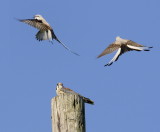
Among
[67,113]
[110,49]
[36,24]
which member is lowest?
[67,113]

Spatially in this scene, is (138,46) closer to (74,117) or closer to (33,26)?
(33,26)

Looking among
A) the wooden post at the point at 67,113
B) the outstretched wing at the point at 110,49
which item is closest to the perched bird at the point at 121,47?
the outstretched wing at the point at 110,49

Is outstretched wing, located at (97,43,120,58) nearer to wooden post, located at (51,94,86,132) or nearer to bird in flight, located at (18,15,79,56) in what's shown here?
bird in flight, located at (18,15,79,56)

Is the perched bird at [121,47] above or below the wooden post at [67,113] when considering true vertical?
above

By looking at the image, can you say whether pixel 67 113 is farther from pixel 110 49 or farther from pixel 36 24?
pixel 36 24

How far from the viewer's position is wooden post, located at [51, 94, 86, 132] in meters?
6.29

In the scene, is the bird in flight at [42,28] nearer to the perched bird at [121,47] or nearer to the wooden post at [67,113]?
the perched bird at [121,47]

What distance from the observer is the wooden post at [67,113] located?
20.6ft

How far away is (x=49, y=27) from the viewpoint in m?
12.2

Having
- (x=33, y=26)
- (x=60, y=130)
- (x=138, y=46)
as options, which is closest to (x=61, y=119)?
(x=60, y=130)

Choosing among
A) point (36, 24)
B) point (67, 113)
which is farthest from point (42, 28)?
point (67, 113)

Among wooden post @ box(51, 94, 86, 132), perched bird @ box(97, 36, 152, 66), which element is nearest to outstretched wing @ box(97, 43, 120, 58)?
perched bird @ box(97, 36, 152, 66)

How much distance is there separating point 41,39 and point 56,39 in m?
0.40

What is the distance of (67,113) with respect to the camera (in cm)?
635
